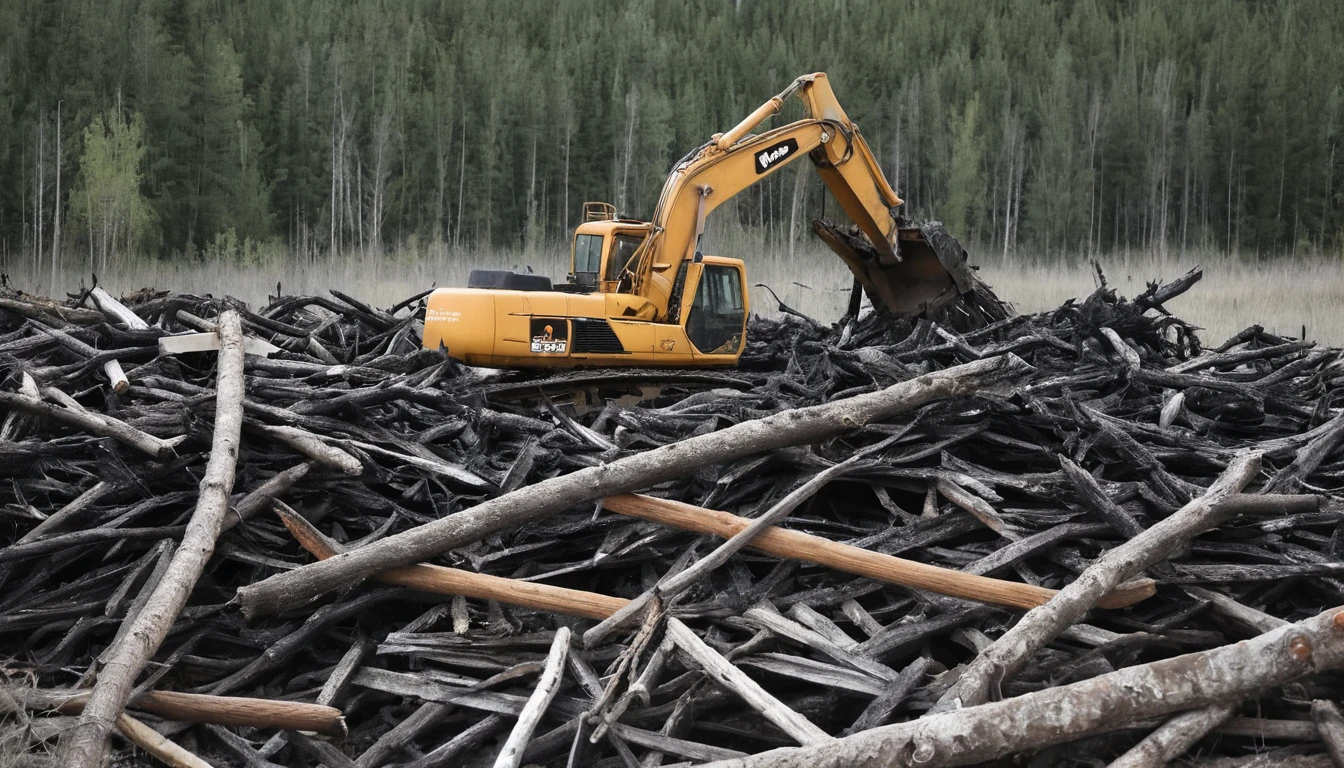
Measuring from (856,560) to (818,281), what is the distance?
56.1 ft

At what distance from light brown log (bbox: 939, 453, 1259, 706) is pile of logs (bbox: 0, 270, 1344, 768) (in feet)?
0.05

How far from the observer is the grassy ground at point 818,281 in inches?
746

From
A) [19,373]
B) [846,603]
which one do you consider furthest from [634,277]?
[846,603]

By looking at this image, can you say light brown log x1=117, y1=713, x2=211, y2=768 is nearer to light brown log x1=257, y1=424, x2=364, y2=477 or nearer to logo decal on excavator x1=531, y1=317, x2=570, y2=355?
light brown log x1=257, y1=424, x2=364, y2=477

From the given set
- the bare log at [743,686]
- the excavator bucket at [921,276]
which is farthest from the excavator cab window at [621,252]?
the bare log at [743,686]

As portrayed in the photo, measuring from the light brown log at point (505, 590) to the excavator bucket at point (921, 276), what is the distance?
8.03m

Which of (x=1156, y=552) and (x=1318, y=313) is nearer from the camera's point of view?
(x=1156, y=552)

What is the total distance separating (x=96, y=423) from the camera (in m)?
6.26

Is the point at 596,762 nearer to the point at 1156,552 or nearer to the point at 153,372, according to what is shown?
the point at 1156,552

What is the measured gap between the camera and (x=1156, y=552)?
5008mm

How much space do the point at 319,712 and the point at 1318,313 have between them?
1887 cm

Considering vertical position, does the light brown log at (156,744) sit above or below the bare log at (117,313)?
below

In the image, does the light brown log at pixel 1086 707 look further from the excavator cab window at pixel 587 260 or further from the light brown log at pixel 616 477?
the excavator cab window at pixel 587 260

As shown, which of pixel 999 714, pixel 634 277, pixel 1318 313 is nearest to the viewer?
pixel 999 714
